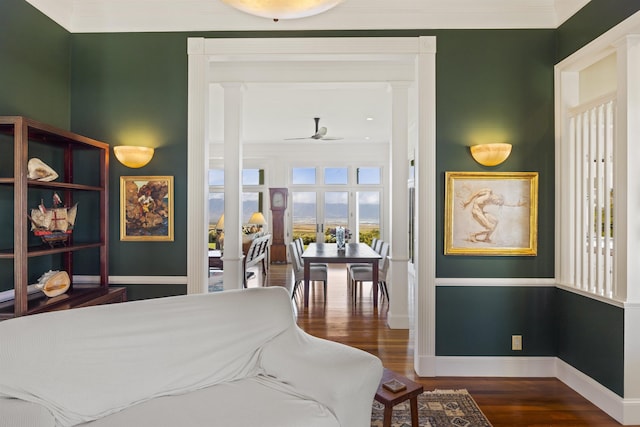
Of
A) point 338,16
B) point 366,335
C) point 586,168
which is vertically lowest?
point 366,335

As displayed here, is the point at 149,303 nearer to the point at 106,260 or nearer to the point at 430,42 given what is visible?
the point at 106,260

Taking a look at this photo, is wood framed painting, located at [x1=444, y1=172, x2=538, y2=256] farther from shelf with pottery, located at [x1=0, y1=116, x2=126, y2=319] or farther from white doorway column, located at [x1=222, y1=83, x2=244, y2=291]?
shelf with pottery, located at [x1=0, y1=116, x2=126, y2=319]

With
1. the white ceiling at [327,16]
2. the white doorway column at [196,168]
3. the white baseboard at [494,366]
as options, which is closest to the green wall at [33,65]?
the white ceiling at [327,16]

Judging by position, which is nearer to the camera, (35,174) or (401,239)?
(35,174)

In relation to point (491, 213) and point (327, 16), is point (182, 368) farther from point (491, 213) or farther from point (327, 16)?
point (327, 16)

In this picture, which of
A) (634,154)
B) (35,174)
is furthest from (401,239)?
(35,174)

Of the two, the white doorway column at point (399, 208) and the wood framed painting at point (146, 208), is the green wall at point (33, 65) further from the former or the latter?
the white doorway column at point (399, 208)

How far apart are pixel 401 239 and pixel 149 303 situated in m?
3.16

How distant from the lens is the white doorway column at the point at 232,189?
429 centimetres

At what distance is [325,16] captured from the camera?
3.33 metres

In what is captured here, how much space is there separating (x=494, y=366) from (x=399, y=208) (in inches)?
78.6

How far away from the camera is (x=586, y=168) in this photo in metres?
3.03

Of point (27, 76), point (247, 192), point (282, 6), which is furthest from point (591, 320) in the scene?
point (247, 192)

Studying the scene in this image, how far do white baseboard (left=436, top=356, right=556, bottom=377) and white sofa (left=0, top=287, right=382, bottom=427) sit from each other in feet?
5.20
